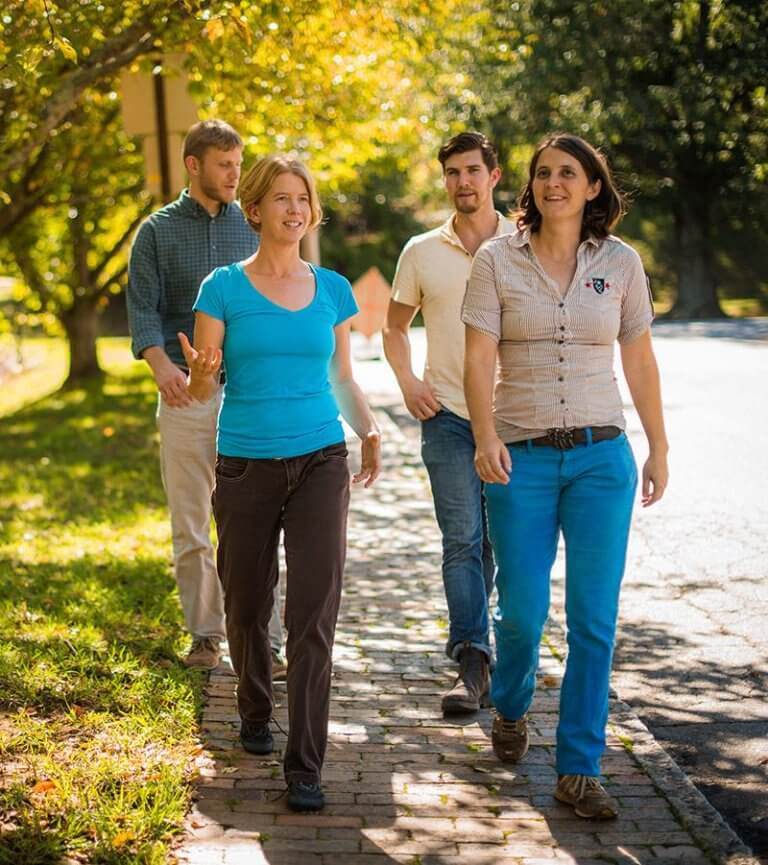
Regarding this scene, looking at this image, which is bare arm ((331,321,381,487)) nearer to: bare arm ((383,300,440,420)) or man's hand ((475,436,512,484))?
man's hand ((475,436,512,484))

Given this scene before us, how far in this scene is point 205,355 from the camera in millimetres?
4648

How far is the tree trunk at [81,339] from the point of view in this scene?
26.2m

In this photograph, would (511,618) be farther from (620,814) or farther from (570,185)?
(570,185)

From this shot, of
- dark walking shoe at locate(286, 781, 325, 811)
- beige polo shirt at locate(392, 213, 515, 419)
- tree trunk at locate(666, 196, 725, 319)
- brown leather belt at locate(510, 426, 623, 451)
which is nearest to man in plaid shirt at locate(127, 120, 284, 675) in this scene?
beige polo shirt at locate(392, 213, 515, 419)

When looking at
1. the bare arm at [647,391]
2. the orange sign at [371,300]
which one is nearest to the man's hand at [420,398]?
the bare arm at [647,391]

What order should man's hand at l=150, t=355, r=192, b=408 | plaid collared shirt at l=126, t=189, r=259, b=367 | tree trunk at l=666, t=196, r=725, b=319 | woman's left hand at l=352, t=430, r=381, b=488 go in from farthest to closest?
tree trunk at l=666, t=196, r=725, b=319 < plaid collared shirt at l=126, t=189, r=259, b=367 < man's hand at l=150, t=355, r=192, b=408 < woman's left hand at l=352, t=430, r=381, b=488

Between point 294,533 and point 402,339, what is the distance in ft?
5.25

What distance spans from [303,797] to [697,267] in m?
36.6

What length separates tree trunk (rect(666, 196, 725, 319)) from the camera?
39.5 meters

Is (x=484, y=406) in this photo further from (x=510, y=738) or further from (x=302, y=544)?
(x=510, y=738)

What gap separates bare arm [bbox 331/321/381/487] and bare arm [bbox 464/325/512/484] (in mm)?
436

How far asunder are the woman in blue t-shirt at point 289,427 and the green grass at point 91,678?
602 mm

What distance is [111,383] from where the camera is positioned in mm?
25875

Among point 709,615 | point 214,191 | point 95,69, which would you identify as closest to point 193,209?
point 214,191
